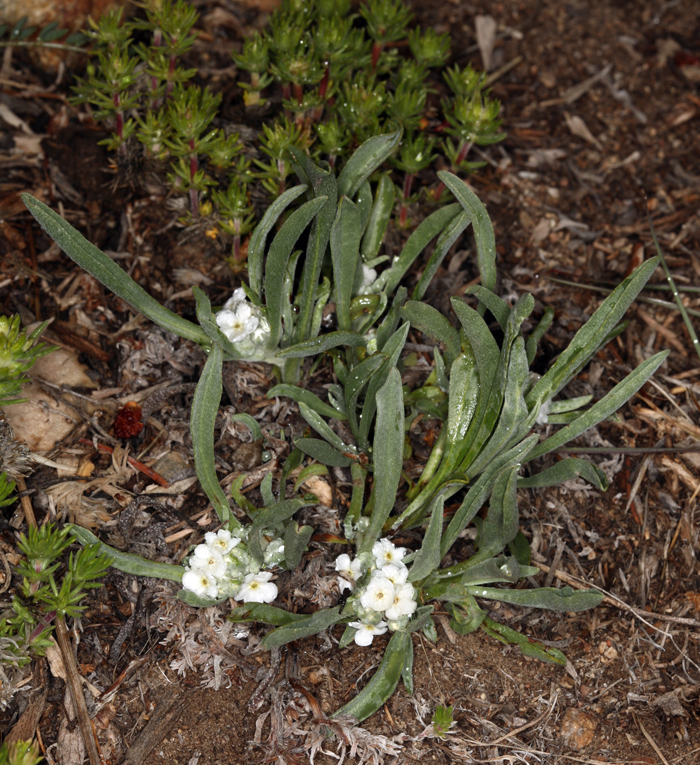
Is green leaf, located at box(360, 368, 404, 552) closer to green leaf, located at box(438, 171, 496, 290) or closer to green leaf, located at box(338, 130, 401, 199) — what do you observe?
green leaf, located at box(438, 171, 496, 290)

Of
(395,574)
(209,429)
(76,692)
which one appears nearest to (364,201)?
(209,429)

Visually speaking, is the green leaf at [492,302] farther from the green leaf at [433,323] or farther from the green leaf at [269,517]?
the green leaf at [269,517]

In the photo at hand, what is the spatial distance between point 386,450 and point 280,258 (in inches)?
28.4

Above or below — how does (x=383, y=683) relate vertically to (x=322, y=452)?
below

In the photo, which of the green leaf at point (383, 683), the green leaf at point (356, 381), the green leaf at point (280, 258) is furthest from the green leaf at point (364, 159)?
the green leaf at point (383, 683)

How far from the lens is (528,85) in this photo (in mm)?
3605

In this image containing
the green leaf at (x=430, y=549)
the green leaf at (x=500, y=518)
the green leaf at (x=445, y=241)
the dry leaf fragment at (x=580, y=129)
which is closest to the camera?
the green leaf at (x=430, y=549)

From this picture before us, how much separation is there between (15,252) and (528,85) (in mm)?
2530

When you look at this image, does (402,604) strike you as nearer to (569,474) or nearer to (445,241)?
(569,474)

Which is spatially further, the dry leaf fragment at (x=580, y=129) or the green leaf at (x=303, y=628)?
the dry leaf fragment at (x=580, y=129)

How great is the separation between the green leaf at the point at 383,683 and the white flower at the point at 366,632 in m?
0.06

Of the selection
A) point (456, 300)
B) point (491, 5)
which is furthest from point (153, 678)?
point (491, 5)

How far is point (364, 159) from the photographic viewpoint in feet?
8.21

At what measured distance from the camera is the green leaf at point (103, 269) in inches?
91.2
